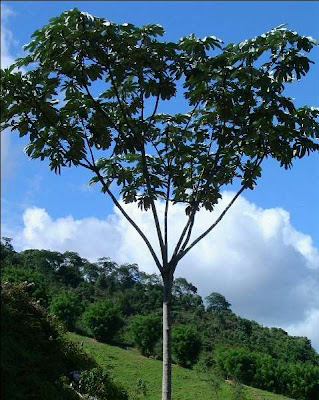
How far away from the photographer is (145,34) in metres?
7.14

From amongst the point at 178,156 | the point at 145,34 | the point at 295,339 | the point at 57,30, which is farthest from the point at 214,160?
the point at 295,339

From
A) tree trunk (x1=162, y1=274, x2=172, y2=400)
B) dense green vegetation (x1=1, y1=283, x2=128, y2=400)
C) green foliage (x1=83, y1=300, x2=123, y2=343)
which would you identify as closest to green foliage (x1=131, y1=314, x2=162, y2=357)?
green foliage (x1=83, y1=300, x2=123, y2=343)

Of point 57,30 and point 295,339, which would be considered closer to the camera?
point 57,30

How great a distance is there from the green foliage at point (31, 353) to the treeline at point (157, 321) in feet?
70.7

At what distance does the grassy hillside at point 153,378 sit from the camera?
28875mm

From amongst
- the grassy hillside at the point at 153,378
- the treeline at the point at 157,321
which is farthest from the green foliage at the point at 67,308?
the grassy hillside at the point at 153,378

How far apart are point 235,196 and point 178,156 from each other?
1.21m

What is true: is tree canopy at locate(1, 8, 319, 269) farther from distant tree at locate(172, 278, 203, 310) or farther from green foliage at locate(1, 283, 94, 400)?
distant tree at locate(172, 278, 203, 310)

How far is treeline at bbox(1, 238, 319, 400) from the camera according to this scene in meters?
42.3

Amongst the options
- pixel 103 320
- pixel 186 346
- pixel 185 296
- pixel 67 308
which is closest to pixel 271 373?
pixel 186 346

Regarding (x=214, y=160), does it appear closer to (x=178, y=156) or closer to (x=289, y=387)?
(x=178, y=156)

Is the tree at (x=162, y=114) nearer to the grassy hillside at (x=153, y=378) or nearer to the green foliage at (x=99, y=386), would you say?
the green foliage at (x=99, y=386)

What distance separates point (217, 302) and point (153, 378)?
4108cm

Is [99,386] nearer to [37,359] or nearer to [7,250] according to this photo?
[37,359]
